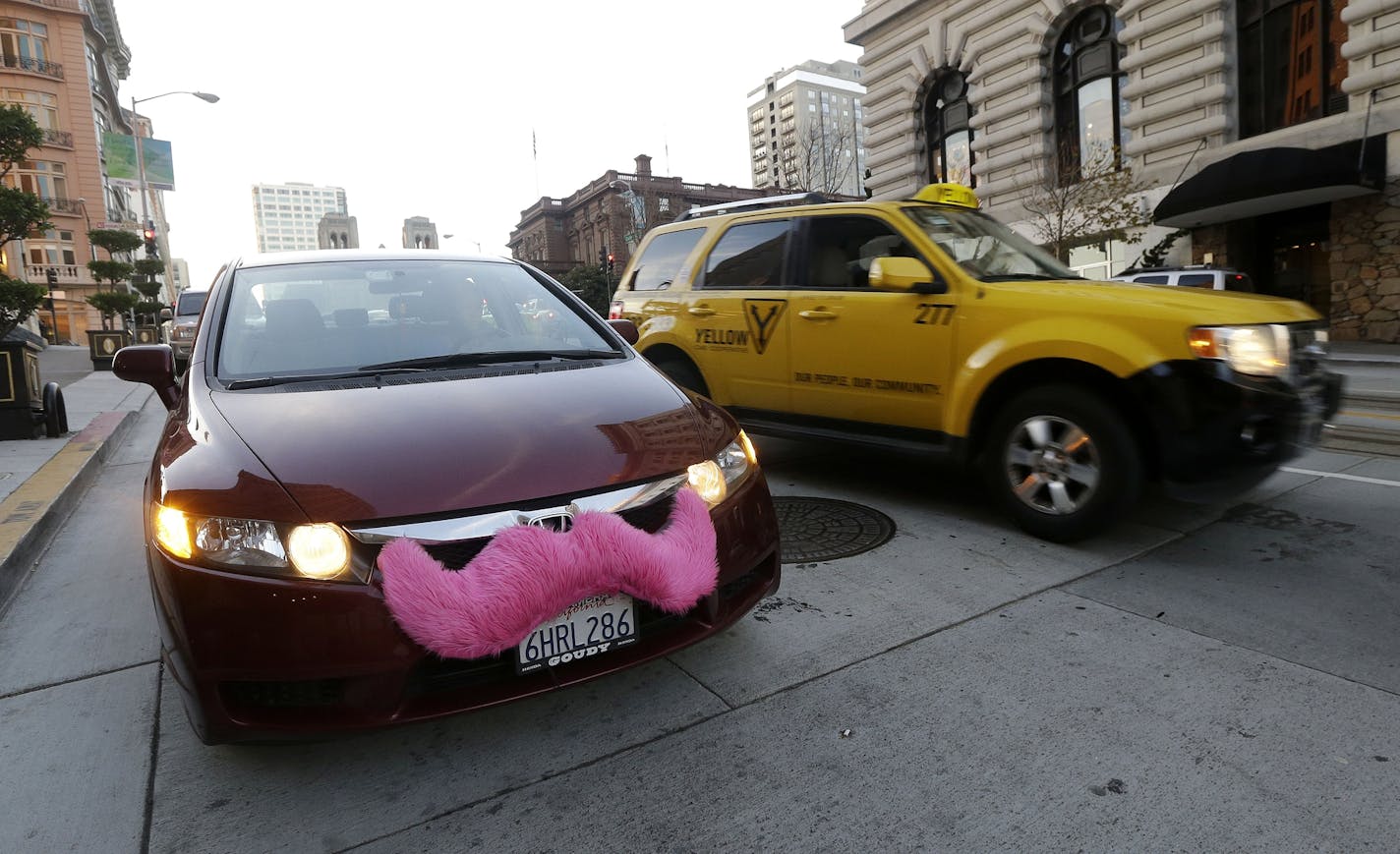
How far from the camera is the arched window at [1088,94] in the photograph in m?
19.5

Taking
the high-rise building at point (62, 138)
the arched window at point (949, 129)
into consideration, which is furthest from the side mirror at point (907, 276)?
the high-rise building at point (62, 138)

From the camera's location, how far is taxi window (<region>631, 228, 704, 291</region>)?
20.2ft

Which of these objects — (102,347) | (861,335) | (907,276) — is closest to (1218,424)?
(907,276)

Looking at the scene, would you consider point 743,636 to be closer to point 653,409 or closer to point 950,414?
point 653,409

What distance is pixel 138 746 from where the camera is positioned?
8.13ft

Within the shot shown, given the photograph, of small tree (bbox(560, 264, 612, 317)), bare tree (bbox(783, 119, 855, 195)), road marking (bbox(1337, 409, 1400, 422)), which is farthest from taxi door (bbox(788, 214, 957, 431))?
small tree (bbox(560, 264, 612, 317))

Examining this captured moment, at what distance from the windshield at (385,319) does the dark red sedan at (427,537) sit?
4.7 inches

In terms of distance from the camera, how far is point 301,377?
2.81m

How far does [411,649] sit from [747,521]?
3.51 feet

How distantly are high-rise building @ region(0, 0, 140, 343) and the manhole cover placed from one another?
60.5m

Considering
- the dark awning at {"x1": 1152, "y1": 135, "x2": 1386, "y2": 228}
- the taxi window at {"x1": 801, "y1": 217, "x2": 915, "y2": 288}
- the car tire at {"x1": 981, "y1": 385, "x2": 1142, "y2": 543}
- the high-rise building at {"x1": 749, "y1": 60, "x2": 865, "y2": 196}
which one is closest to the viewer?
the car tire at {"x1": 981, "y1": 385, "x2": 1142, "y2": 543}

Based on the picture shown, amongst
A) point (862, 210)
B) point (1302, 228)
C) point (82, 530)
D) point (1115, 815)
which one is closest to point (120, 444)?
point (82, 530)

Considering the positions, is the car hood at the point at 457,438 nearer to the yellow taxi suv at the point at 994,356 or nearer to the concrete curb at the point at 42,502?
the yellow taxi suv at the point at 994,356

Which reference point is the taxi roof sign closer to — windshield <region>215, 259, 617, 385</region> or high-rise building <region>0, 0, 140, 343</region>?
windshield <region>215, 259, 617, 385</region>
